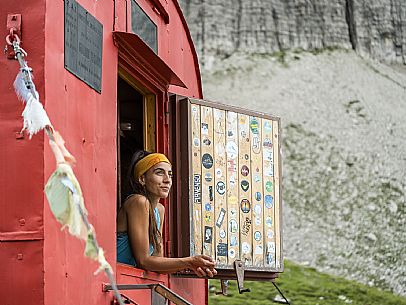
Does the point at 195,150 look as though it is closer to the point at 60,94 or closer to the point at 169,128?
the point at 169,128

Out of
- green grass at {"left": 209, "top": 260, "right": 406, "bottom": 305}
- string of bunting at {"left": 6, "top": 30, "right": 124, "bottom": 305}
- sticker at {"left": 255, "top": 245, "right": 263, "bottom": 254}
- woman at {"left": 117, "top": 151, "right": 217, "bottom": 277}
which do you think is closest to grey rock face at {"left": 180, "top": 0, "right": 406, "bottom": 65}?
green grass at {"left": 209, "top": 260, "right": 406, "bottom": 305}

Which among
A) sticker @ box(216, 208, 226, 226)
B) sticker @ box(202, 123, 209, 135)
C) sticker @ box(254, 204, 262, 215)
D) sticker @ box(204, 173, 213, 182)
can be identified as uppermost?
sticker @ box(202, 123, 209, 135)

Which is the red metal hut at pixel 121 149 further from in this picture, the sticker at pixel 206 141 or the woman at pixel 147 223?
the woman at pixel 147 223

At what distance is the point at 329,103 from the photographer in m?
44.5

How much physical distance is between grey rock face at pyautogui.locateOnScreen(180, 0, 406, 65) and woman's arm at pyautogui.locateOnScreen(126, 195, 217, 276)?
39.2m

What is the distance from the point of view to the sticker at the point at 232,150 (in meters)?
9.01

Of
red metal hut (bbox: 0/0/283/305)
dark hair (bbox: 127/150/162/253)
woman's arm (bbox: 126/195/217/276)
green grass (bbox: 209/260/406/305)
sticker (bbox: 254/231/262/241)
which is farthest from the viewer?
green grass (bbox: 209/260/406/305)

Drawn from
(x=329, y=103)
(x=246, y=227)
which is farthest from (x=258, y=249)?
(x=329, y=103)

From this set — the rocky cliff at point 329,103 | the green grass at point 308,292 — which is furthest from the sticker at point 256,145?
the rocky cliff at point 329,103

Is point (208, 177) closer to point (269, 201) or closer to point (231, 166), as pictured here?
point (231, 166)

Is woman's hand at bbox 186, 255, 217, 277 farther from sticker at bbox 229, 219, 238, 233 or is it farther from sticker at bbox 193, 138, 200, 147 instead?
sticker at bbox 193, 138, 200, 147

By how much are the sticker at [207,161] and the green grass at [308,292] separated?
73.3ft

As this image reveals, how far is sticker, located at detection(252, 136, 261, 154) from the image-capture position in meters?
9.29

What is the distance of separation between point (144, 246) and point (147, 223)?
162mm
